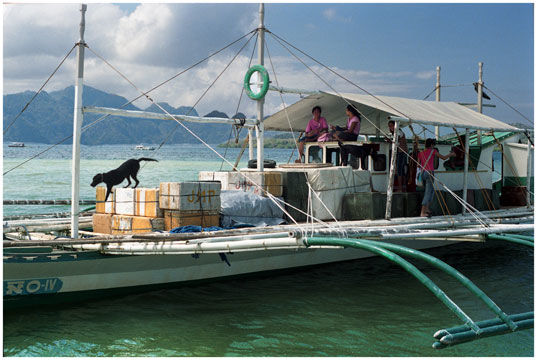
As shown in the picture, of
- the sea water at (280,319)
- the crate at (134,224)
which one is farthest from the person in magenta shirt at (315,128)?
the crate at (134,224)

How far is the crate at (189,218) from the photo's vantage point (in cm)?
960

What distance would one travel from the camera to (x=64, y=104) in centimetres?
18925

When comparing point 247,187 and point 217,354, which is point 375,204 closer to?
point 247,187

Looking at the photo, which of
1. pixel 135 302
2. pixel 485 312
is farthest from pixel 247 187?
pixel 485 312

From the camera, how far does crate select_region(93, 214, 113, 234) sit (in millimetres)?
10273

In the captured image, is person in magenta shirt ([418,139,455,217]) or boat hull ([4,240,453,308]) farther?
person in magenta shirt ([418,139,455,217])

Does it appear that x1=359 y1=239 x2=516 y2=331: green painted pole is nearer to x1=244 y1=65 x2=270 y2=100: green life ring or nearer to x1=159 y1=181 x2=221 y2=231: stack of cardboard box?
x1=159 y1=181 x2=221 y2=231: stack of cardboard box

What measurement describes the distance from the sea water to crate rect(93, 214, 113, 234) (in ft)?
4.16

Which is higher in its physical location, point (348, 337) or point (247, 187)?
point (247, 187)

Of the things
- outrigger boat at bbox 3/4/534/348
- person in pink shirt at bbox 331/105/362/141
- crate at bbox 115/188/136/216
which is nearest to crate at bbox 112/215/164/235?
crate at bbox 115/188/136/216

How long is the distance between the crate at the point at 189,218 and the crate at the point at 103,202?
1185 mm

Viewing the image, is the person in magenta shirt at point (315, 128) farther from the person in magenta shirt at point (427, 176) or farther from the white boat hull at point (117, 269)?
the white boat hull at point (117, 269)

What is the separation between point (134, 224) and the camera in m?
9.97

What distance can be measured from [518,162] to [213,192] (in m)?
11.8
